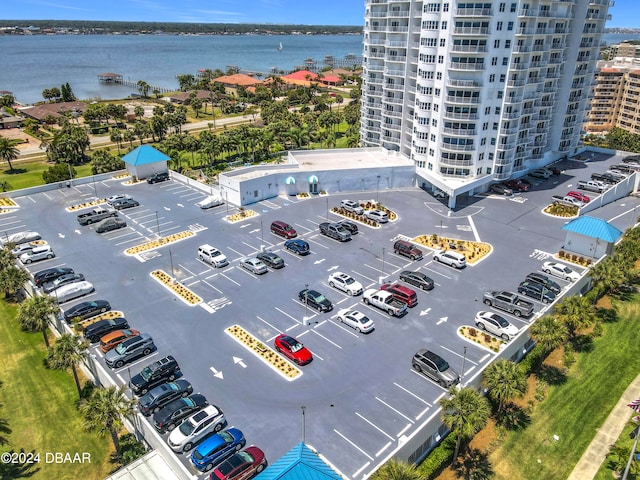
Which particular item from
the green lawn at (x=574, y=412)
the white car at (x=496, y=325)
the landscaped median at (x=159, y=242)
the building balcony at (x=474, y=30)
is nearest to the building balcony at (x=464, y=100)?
the building balcony at (x=474, y=30)

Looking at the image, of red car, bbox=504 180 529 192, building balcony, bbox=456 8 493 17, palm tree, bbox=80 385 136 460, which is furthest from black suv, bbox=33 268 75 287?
red car, bbox=504 180 529 192

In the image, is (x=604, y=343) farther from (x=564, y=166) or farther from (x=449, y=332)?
(x=564, y=166)

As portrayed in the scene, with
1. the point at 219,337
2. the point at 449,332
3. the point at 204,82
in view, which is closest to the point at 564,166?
the point at 449,332

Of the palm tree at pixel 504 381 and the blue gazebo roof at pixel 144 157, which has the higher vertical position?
the blue gazebo roof at pixel 144 157

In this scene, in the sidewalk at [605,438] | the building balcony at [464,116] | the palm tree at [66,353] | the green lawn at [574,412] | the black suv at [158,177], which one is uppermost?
the building balcony at [464,116]

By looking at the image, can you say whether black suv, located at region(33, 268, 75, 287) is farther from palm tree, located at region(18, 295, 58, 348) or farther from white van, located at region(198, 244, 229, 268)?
white van, located at region(198, 244, 229, 268)

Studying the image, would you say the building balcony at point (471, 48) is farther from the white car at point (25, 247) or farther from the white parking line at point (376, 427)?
the white car at point (25, 247)

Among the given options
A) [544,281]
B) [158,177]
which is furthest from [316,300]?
[158,177]
